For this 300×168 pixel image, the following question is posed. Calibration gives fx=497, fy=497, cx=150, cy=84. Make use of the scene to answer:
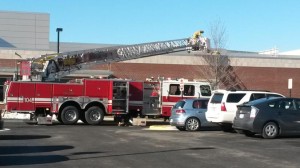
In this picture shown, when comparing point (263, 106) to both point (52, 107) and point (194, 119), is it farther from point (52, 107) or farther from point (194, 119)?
point (52, 107)

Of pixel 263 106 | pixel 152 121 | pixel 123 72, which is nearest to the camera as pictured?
pixel 263 106

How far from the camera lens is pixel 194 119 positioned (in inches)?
891

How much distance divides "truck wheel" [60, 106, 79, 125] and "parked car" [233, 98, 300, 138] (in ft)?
36.8

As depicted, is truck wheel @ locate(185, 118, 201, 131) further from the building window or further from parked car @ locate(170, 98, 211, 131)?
the building window

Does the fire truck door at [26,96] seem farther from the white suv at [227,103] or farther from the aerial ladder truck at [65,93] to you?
the white suv at [227,103]

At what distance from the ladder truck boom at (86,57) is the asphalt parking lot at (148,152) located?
9035 millimetres

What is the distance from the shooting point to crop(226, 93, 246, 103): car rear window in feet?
66.1

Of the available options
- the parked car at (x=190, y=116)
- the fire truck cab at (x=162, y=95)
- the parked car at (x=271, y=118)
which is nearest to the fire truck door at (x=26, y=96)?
the fire truck cab at (x=162, y=95)

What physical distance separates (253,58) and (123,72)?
1158cm

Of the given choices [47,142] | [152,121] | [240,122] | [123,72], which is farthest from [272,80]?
[47,142]

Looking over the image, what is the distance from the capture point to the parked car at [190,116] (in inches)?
888

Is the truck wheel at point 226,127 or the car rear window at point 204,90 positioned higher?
the car rear window at point 204,90

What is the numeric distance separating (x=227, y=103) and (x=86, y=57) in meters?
10.4

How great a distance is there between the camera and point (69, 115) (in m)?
26.4
